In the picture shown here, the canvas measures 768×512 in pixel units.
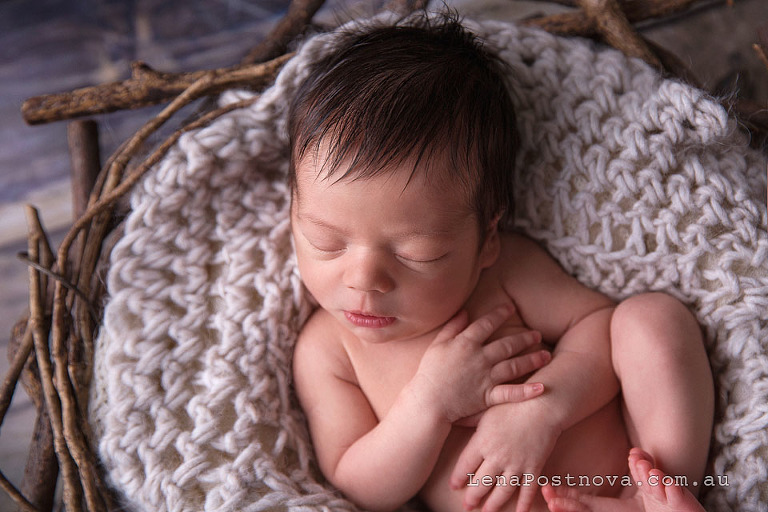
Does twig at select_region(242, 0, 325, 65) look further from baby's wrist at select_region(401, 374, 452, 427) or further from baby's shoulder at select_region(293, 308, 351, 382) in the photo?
baby's wrist at select_region(401, 374, 452, 427)

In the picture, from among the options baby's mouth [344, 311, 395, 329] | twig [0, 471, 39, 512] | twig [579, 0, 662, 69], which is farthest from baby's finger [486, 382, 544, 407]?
twig [0, 471, 39, 512]

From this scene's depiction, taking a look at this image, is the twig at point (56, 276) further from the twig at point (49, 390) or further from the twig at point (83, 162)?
the twig at point (83, 162)

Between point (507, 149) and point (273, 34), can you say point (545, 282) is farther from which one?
point (273, 34)

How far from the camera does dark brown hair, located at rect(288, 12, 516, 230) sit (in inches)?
39.7

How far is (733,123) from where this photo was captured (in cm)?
121

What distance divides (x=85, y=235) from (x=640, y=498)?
1100mm

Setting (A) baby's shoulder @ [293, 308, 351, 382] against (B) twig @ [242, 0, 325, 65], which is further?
(B) twig @ [242, 0, 325, 65]

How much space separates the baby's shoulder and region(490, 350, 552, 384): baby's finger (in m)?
0.28

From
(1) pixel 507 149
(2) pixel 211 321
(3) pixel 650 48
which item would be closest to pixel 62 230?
(2) pixel 211 321

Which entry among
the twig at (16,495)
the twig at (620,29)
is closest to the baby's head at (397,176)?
the twig at (620,29)

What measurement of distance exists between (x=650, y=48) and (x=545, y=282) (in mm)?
536

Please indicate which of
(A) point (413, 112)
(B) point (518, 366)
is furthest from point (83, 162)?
(B) point (518, 366)

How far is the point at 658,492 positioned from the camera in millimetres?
1000

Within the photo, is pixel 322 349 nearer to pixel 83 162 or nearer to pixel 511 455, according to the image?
pixel 511 455
